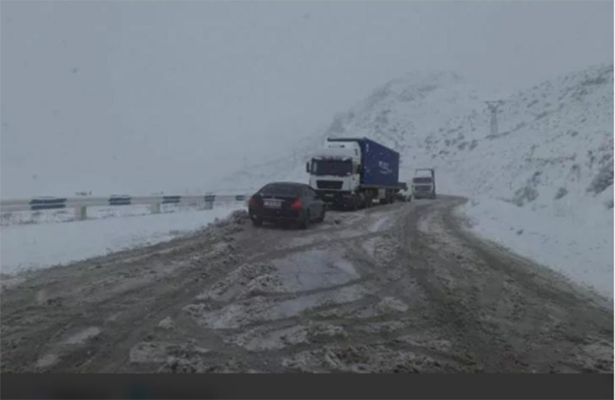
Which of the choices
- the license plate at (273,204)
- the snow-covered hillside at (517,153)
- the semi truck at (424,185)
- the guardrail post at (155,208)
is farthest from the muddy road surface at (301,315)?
the semi truck at (424,185)

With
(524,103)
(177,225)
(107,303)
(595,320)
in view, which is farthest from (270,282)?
(524,103)

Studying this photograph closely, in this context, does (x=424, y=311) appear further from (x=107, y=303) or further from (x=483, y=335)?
(x=107, y=303)

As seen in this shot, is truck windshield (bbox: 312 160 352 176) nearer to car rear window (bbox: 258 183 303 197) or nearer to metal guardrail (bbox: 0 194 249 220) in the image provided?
metal guardrail (bbox: 0 194 249 220)

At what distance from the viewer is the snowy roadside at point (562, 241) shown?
973 centimetres

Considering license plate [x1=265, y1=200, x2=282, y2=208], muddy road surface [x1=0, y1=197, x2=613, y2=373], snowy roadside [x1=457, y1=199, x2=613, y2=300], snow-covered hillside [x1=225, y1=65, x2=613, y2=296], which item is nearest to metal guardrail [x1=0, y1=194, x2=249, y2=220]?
snow-covered hillside [x1=225, y1=65, x2=613, y2=296]

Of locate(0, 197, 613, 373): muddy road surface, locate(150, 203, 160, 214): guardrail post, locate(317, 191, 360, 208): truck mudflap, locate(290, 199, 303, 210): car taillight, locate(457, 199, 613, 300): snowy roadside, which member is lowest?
locate(0, 197, 613, 373): muddy road surface

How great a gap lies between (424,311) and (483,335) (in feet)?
3.40

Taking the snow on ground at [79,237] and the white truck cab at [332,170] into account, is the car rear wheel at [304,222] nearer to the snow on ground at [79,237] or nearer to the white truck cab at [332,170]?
the snow on ground at [79,237]

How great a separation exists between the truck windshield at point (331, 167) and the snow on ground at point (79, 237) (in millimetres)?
6308

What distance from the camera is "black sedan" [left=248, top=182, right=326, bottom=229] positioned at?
53.0 ft

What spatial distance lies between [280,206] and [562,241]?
25.3 feet

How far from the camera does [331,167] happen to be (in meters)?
24.3

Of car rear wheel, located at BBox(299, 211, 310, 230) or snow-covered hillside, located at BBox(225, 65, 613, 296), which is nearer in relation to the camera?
snow-covered hillside, located at BBox(225, 65, 613, 296)

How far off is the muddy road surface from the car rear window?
15.6 feet
